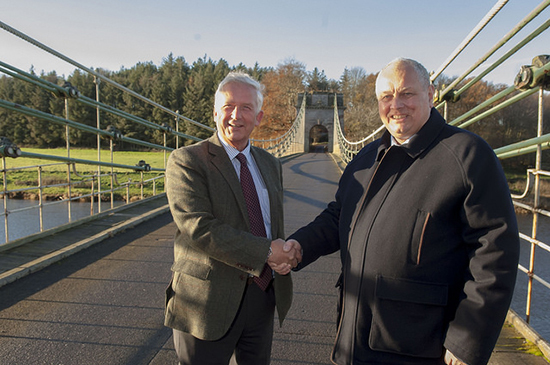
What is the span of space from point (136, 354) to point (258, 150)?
1.13m

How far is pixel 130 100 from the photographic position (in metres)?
44.6

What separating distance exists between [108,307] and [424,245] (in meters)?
1.93

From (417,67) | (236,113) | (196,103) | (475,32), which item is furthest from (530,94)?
(196,103)

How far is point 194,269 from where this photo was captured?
143cm

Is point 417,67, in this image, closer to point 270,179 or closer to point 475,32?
point 270,179

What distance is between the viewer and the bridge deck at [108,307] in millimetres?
1898

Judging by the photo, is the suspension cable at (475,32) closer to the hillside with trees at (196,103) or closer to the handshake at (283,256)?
the handshake at (283,256)

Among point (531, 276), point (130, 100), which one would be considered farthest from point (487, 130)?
point (130, 100)

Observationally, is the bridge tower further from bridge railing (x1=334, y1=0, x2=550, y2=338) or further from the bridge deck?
bridge railing (x1=334, y1=0, x2=550, y2=338)

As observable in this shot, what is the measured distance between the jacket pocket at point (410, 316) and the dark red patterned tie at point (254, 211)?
0.47 metres

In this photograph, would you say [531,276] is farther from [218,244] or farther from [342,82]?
[342,82]

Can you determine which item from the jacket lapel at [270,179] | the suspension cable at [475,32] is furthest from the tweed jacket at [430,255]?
the suspension cable at [475,32]

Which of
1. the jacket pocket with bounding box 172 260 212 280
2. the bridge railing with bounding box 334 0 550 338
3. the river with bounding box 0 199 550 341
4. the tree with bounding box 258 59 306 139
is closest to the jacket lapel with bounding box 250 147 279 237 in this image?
the jacket pocket with bounding box 172 260 212 280

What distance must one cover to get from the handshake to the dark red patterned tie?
2.2 inches
